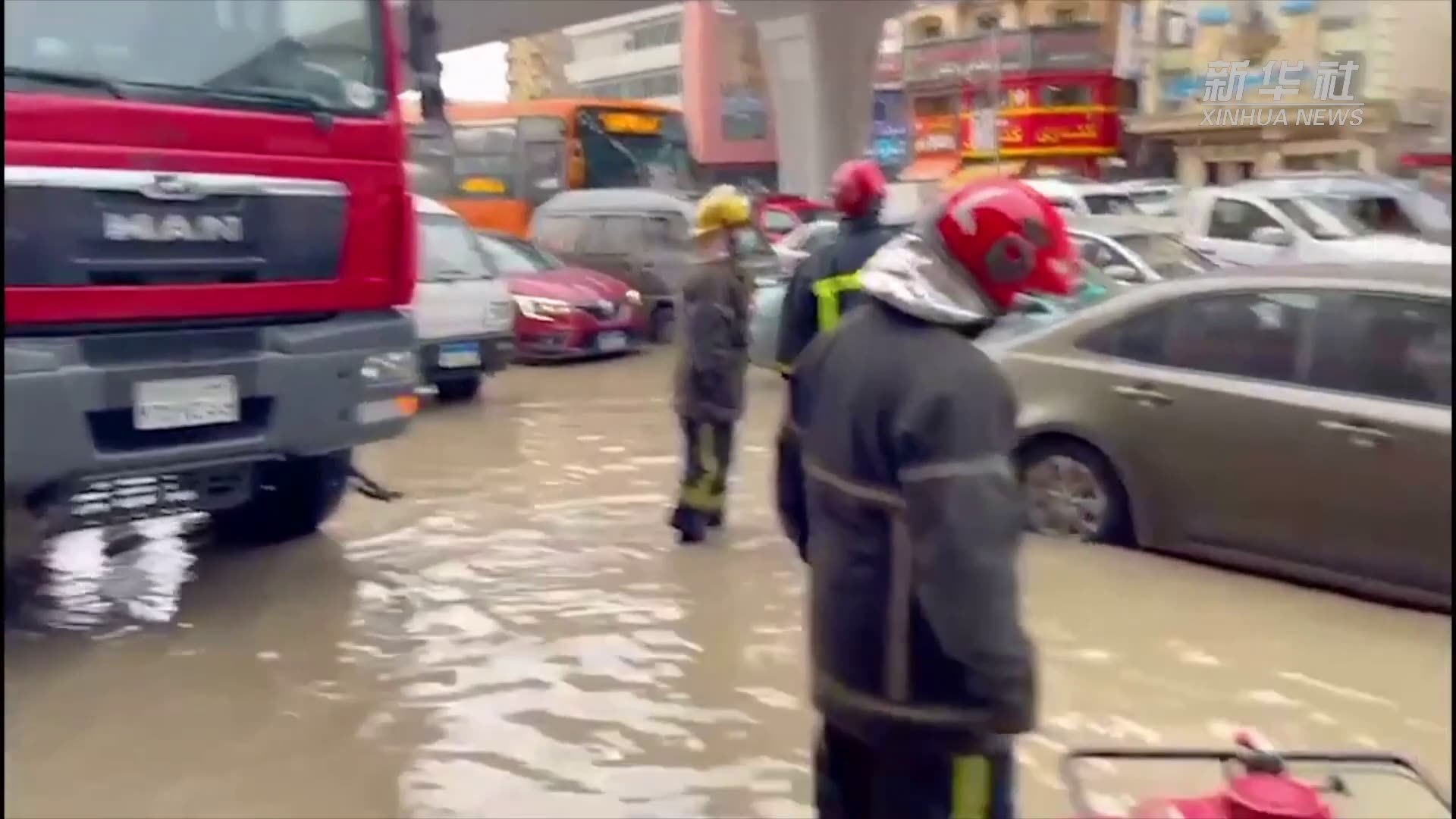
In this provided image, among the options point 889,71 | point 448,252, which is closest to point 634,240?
point 448,252

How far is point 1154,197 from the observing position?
17.1m

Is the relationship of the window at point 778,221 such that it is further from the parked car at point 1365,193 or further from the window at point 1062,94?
the window at point 1062,94

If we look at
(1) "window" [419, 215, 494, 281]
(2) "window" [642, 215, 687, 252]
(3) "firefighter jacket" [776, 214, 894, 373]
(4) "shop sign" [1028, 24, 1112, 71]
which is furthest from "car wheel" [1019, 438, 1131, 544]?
(4) "shop sign" [1028, 24, 1112, 71]

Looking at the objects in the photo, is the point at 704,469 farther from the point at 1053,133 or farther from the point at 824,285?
the point at 1053,133

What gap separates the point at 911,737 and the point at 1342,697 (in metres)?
2.86

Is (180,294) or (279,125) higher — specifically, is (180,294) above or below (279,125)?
below

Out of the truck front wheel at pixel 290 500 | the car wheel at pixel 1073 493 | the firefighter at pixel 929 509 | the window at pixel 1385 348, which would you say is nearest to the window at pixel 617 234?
the truck front wheel at pixel 290 500

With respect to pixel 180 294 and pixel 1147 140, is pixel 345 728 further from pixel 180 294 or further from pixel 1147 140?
pixel 1147 140

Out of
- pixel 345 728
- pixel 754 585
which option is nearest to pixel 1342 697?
pixel 754 585

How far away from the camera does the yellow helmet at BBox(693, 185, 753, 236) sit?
661 cm

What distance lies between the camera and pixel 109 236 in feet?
17.0

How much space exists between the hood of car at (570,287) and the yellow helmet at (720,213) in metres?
7.29

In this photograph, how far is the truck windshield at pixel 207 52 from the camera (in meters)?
5.07

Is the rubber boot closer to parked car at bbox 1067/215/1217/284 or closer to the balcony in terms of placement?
parked car at bbox 1067/215/1217/284
